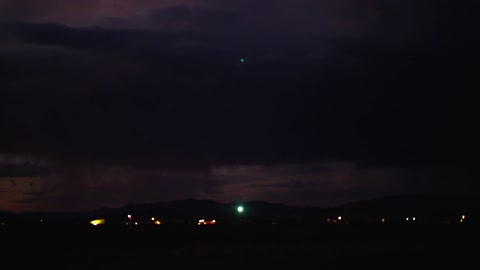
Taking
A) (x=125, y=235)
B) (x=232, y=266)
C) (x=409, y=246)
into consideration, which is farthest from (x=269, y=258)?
(x=125, y=235)

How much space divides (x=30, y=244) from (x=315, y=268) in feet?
112

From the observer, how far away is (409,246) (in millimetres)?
61719

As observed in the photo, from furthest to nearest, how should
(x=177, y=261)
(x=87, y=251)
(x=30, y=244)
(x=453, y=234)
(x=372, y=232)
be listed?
(x=372, y=232) < (x=453, y=234) < (x=30, y=244) < (x=87, y=251) < (x=177, y=261)

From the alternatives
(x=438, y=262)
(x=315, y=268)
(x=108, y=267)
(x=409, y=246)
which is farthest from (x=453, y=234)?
(x=108, y=267)

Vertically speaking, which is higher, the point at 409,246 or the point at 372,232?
the point at 372,232

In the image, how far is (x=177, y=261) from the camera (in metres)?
51.1

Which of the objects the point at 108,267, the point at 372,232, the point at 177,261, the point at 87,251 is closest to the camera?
the point at 108,267

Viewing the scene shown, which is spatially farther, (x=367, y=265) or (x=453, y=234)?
(x=453, y=234)

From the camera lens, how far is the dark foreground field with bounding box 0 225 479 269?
48219 millimetres

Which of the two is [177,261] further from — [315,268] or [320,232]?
[320,232]

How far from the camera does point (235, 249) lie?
203 feet

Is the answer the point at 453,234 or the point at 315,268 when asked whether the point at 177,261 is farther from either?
the point at 453,234

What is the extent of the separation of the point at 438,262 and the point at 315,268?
28.1 feet

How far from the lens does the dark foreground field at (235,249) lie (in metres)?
48.2
